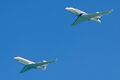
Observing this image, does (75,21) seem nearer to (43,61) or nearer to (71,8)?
(71,8)

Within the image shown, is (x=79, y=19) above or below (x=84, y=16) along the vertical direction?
above

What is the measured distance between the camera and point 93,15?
186 metres

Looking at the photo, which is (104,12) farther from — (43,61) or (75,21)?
(43,61)

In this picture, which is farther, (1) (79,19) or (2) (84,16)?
(1) (79,19)

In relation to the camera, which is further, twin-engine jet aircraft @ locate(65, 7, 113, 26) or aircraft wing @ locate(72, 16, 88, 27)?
aircraft wing @ locate(72, 16, 88, 27)

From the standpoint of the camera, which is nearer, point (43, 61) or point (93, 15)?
point (93, 15)

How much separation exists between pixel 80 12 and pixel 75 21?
12.2 ft

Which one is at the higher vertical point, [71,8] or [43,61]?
[71,8]

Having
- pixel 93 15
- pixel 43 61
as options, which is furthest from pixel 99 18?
pixel 43 61

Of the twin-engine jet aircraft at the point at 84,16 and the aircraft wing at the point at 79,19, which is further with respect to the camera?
the aircraft wing at the point at 79,19

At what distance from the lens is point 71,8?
19250 cm

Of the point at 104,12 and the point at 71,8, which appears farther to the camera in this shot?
the point at 71,8

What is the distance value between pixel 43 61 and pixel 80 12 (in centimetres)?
2341

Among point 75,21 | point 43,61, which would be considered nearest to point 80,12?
point 75,21
